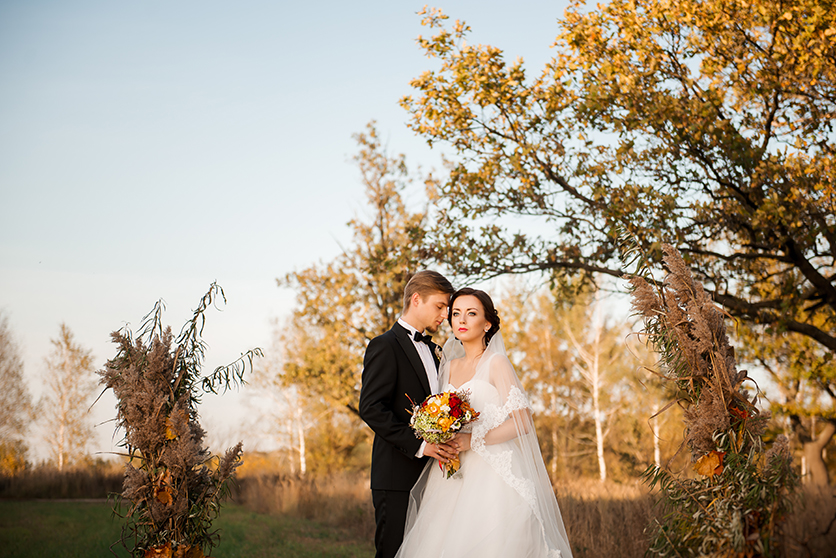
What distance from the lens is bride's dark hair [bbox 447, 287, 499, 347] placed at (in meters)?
4.67

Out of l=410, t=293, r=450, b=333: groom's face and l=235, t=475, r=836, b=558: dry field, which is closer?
l=410, t=293, r=450, b=333: groom's face

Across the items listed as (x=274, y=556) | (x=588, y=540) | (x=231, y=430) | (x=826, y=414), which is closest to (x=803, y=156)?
(x=588, y=540)

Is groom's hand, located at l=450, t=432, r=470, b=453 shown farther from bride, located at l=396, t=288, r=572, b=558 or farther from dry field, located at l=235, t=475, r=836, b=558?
dry field, located at l=235, t=475, r=836, b=558

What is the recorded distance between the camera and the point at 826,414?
53.9ft

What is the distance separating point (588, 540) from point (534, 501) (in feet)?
13.3

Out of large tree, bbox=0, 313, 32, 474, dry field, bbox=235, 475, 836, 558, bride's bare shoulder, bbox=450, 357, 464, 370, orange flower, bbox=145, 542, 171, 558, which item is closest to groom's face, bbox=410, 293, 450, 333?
bride's bare shoulder, bbox=450, 357, 464, 370

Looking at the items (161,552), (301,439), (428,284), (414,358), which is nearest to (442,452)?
(414,358)

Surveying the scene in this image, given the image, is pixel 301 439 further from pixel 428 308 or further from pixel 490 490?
pixel 490 490

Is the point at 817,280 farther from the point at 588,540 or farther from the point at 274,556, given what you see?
the point at 274,556

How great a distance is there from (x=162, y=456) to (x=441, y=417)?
195cm

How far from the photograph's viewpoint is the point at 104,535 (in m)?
10.1

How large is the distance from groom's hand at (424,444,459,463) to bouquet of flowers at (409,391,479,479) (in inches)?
3.6

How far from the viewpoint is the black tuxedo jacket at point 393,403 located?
4274 millimetres

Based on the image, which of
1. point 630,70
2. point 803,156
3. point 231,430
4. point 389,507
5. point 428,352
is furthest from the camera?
point 231,430
